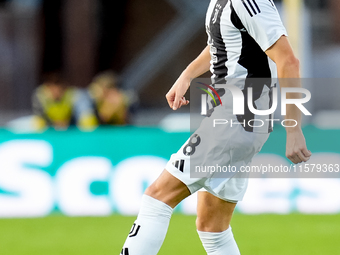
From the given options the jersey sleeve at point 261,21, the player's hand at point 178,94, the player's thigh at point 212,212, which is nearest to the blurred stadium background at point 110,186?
the player's thigh at point 212,212

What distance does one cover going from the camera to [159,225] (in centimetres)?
261

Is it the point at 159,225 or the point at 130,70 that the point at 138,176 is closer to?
the point at 159,225

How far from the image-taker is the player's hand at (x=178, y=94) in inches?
115

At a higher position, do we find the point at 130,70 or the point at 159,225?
the point at 159,225

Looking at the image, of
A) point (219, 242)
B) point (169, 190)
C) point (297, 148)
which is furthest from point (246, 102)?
point (219, 242)

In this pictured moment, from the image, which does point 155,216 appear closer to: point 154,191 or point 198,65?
point 154,191

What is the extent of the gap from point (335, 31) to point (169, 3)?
386 cm

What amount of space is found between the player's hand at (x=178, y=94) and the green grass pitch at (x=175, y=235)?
1755 mm

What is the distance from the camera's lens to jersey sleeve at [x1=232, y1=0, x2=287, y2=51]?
2414mm

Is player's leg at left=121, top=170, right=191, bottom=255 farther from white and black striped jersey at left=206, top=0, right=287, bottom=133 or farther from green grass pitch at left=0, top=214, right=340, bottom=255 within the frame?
green grass pitch at left=0, top=214, right=340, bottom=255

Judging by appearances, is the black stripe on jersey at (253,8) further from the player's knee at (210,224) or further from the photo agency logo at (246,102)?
the player's knee at (210,224)

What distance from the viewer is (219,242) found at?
291 centimetres

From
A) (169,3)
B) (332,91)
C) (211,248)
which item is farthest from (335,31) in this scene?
(211,248)

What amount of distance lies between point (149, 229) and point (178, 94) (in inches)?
28.6
